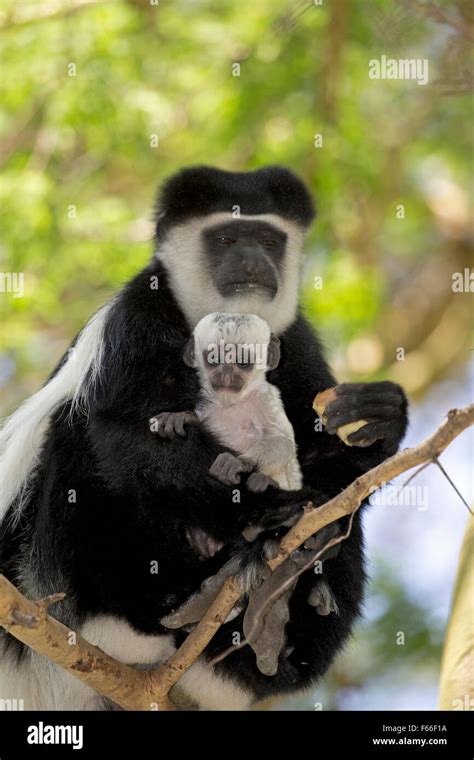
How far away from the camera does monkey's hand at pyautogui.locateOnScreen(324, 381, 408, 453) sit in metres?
3.53

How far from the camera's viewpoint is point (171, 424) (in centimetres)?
360

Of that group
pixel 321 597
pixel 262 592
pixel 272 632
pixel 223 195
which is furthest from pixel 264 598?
pixel 223 195

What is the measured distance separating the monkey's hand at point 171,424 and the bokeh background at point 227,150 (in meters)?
2.56

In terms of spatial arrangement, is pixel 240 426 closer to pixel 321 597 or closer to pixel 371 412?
pixel 371 412

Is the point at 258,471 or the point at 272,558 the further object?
the point at 258,471

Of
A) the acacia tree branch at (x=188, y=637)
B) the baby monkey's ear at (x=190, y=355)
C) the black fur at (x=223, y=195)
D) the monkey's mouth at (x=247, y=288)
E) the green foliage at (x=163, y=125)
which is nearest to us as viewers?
the acacia tree branch at (x=188, y=637)

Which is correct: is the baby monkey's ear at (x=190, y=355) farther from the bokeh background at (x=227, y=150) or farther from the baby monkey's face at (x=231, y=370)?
the bokeh background at (x=227, y=150)

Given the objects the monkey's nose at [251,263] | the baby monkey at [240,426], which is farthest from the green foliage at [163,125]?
the baby monkey at [240,426]

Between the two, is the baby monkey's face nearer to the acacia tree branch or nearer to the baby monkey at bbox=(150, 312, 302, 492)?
the baby monkey at bbox=(150, 312, 302, 492)

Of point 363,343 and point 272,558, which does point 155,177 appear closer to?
point 363,343

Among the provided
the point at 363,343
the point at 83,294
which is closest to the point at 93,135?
the point at 83,294

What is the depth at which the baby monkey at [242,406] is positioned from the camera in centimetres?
354

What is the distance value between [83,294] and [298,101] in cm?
210

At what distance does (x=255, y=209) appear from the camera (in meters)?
4.29
